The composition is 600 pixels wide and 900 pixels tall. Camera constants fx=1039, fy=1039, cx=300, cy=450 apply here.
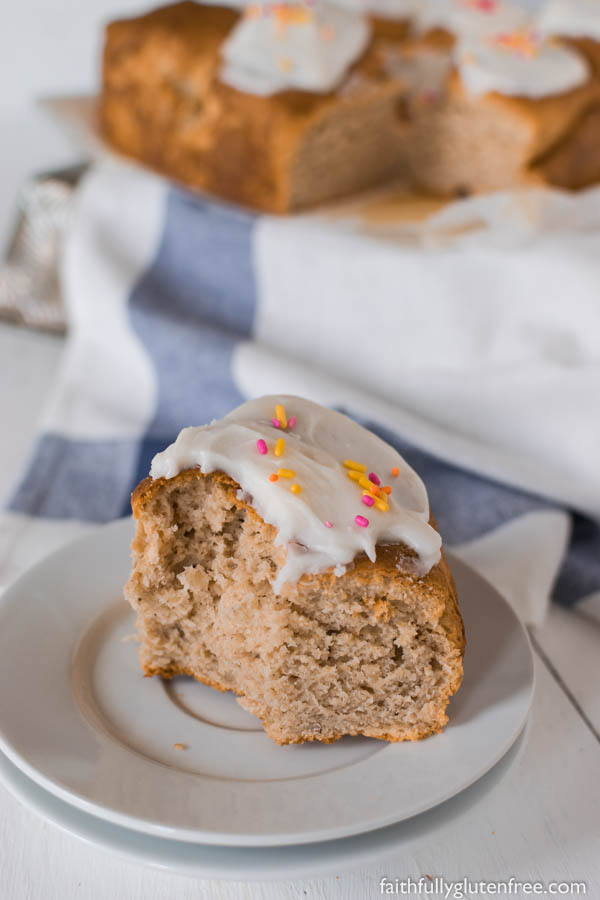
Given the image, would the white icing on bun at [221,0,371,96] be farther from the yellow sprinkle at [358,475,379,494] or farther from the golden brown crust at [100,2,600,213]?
the yellow sprinkle at [358,475,379,494]

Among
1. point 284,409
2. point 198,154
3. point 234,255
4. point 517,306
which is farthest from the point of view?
point 198,154

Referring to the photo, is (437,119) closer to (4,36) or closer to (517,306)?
(517,306)

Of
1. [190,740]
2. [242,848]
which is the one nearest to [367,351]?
[190,740]

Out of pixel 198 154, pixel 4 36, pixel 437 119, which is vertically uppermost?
pixel 437 119

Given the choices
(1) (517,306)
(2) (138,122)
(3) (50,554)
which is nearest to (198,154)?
(2) (138,122)

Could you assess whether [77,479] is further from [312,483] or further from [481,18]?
[481,18]

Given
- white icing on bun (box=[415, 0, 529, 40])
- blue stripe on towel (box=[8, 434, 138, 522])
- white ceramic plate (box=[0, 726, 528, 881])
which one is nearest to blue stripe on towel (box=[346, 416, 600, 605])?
blue stripe on towel (box=[8, 434, 138, 522])
